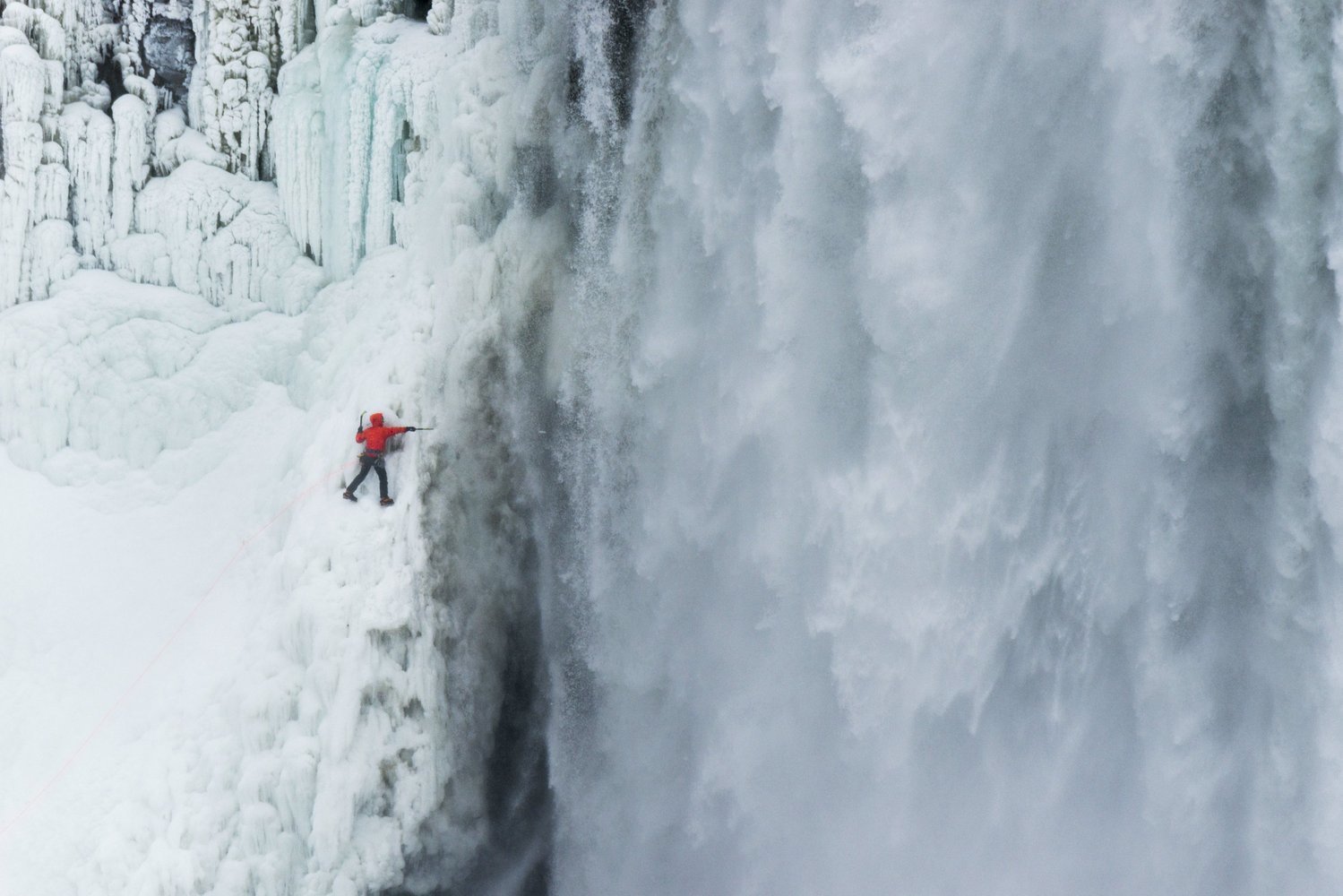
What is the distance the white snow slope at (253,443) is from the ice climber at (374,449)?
14 centimetres

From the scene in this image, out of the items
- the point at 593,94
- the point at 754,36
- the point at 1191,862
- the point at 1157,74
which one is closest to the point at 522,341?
the point at 593,94

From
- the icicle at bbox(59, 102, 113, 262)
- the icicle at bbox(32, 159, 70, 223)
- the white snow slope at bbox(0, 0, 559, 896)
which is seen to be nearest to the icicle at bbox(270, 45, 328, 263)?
the white snow slope at bbox(0, 0, 559, 896)

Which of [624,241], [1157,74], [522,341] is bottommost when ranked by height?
[522,341]

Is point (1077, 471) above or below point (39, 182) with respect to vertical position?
below

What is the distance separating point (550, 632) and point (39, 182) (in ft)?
19.1

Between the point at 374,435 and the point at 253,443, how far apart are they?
1804mm

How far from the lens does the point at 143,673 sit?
909 centimetres

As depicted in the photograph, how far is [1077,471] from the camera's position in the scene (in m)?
8.17

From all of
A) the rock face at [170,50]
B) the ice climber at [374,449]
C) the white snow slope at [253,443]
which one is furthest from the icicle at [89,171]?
the ice climber at [374,449]

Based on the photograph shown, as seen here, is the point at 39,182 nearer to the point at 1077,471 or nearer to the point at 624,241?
the point at 624,241

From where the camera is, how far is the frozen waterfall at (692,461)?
25.7 feet

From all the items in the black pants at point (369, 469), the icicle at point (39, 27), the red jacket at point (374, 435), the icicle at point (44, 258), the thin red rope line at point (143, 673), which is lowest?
the thin red rope line at point (143, 673)

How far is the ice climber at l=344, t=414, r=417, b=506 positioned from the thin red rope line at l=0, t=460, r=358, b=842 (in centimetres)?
24

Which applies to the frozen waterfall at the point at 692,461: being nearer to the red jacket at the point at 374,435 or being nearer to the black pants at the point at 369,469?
the black pants at the point at 369,469
